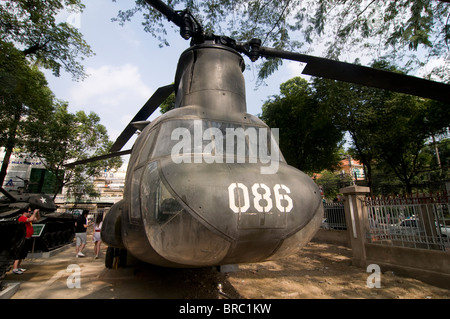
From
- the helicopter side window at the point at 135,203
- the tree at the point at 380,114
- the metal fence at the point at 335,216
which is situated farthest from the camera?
the tree at the point at 380,114

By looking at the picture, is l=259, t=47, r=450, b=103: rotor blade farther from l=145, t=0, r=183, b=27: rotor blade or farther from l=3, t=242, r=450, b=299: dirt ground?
l=3, t=242, r=450, b=299: dirt ground

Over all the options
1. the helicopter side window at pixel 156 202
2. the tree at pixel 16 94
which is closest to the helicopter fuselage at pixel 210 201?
the helicopter side window at pixel 156 202

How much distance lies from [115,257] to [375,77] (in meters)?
6.62

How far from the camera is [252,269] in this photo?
630cm

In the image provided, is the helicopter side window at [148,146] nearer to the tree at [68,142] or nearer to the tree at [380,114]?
the tree at [380,114]

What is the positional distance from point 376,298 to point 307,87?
13445 millimetres

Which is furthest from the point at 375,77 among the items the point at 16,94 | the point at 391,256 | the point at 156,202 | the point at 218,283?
the point at 16,94

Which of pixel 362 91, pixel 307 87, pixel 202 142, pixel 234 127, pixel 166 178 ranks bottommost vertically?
pixel 166 178

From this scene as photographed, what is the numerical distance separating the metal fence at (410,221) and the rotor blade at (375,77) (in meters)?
4.08

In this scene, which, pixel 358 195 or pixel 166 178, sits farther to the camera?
pixel 358 195

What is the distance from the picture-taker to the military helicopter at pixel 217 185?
185 centimetres

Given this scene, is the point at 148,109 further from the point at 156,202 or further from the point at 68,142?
the point at 68,142

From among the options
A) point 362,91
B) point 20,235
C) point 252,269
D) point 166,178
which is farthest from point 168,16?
point 362,91
